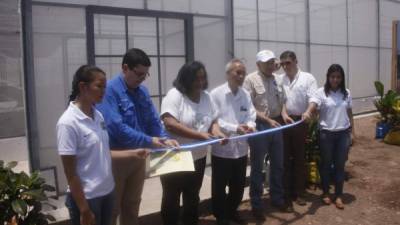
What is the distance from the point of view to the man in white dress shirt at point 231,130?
3646 millimetres

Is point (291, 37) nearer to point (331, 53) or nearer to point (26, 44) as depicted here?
point (331, 53)

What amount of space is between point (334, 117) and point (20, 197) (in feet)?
10.5

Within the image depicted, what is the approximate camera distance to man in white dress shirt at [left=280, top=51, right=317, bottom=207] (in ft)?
14.6

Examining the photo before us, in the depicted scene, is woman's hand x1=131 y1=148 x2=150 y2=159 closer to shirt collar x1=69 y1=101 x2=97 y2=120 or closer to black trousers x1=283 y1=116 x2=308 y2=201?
shirt collar x1=69 y1=101 x2=97 y2=120

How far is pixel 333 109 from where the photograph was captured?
436cm

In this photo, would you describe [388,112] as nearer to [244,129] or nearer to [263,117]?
[263,117]

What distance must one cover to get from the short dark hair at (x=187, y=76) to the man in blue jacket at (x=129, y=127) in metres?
0.40

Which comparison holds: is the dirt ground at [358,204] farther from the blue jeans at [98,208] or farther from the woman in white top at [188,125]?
the blue jeans at [98,208]

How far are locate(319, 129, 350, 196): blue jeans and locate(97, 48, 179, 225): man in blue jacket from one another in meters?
2.19

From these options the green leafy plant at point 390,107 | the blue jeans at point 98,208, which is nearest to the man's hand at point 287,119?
the blue jeans at point 98,208

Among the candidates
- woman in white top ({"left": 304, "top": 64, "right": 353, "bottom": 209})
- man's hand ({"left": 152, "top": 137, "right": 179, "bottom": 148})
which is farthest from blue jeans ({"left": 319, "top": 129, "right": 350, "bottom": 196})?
man's hand ({"left": 152, "top": 137, "right": 179, "bottom": 148})

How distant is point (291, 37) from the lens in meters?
8.32

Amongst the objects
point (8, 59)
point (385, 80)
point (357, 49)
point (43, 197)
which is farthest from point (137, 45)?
point (385, 80)

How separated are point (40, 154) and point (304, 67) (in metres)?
6.09
